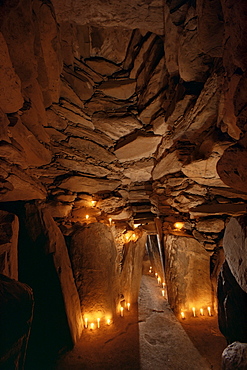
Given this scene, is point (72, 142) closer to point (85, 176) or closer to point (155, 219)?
point (85, 176)

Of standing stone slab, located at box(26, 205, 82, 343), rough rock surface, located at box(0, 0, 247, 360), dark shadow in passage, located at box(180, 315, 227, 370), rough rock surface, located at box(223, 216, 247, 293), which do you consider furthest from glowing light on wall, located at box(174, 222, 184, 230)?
standing stone slab, located at box(26, 205, 82, 343)

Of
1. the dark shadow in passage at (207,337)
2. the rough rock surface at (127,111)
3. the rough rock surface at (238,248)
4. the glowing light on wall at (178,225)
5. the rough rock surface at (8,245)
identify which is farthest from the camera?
the glowing light on wall at (178,225)

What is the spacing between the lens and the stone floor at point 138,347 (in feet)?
11.4

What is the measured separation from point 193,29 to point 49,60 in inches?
96.2

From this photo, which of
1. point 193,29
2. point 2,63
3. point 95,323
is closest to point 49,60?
point 2,63

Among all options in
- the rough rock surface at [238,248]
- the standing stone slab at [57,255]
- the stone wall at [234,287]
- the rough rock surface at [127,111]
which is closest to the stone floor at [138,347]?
the standing stone slab at [57,255]

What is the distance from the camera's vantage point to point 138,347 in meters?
3.98

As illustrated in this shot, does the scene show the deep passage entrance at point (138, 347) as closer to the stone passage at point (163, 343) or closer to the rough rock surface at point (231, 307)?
the stone passage at point (163, 343)

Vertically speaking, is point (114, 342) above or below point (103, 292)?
below

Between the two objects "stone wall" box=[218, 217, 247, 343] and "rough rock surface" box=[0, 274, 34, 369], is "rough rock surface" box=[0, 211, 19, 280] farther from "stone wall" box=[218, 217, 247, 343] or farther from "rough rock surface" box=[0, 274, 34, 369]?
"stone wall" box=[218, 217, 247, 343]

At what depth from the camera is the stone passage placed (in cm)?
347

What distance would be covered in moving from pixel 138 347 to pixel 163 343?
0.65 metres

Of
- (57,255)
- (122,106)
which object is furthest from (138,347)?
(122,106)

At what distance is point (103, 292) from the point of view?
4.69 metres
